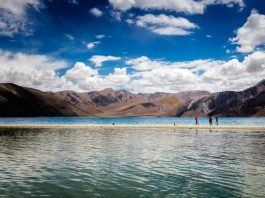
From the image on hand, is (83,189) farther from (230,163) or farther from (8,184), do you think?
(230,163)

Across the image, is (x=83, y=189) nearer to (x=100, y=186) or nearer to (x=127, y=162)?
(x=100, y=186)

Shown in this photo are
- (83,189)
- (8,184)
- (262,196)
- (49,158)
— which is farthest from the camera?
(49,158)

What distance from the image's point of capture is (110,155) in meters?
41.1

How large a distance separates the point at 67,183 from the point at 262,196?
47.5 feet

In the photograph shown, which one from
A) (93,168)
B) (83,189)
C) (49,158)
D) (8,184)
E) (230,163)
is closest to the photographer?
(83,189)

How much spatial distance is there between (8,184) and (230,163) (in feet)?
73.7

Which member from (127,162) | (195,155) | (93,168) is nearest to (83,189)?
(93,168)

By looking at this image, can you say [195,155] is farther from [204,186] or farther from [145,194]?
[145,194]

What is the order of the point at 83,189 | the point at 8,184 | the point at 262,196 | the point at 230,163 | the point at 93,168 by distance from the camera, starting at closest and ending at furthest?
the point at 262,196
the point at 83,189
the point at 8,184
the point at 93,168
the point at 230,163

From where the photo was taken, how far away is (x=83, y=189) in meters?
23.2

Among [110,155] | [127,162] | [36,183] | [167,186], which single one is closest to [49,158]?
[110,155]

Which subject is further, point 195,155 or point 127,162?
point 195,155

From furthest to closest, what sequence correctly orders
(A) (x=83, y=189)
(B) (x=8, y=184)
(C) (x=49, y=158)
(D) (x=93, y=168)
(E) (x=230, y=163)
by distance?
(C) (x=49, y=158)
(E) (x=230, y=163)
(D) (x=93, y=168)
(B) (x=8, y=184)
(A) (x=83, y=189)

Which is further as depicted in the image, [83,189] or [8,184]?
[8,184]
